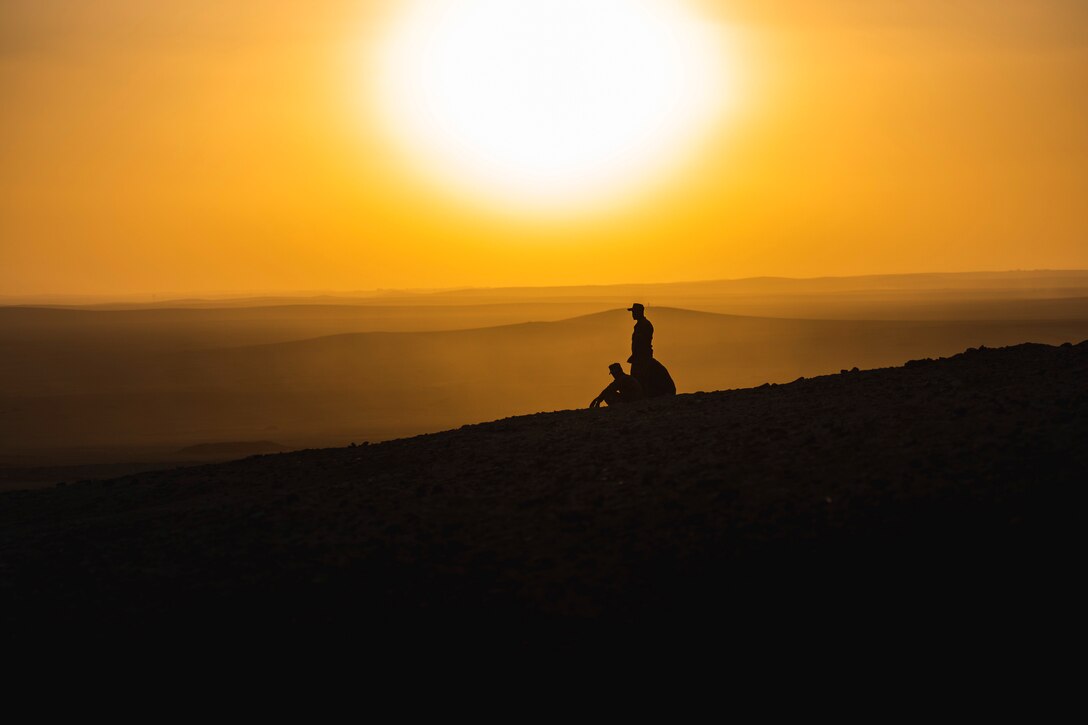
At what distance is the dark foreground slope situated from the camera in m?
8.73

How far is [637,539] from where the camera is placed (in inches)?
392

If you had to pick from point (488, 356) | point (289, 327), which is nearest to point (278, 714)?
point (488, 356)

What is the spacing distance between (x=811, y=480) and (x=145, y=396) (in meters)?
71.1

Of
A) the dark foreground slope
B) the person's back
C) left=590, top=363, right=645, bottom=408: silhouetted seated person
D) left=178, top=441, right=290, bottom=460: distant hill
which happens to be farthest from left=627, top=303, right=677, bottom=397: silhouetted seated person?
left=178, top=441, right=290, bottom=460: distant hill

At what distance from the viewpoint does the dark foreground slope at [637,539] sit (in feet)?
28.6

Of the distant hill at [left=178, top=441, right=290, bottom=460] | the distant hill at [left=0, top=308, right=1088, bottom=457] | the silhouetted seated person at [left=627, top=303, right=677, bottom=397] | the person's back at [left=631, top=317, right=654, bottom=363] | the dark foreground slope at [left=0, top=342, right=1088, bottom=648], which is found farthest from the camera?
the distant hill at [left=0, top=308, right=1088, bottom=457]

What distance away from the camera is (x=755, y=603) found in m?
8.75

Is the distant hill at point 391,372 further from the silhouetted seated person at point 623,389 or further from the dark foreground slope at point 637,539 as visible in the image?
the dark foreground slope at point 637,539

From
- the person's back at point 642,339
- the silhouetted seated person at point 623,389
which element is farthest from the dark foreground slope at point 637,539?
the person's back at point 642,339

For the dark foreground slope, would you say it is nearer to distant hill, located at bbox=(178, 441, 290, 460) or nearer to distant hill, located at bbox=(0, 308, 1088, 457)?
distant hill, located at bbox=(178, 441, 290, 460)

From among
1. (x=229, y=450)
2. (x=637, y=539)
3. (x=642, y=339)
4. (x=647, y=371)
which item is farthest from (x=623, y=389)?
(x=229, y=450)

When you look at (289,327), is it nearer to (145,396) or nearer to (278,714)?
(145,396)

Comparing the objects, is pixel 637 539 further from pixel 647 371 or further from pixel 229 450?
pixel 229 450

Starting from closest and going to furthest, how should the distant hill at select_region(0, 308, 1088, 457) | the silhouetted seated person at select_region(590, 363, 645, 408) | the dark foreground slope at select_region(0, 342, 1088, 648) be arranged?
the dark foreground slope at select_region(0, 342, 1088, 648) → the silhouetted seated person at select_region(590, 363, 645, 408) → the distant hill at select_region(0, 308, 1088, 457)
